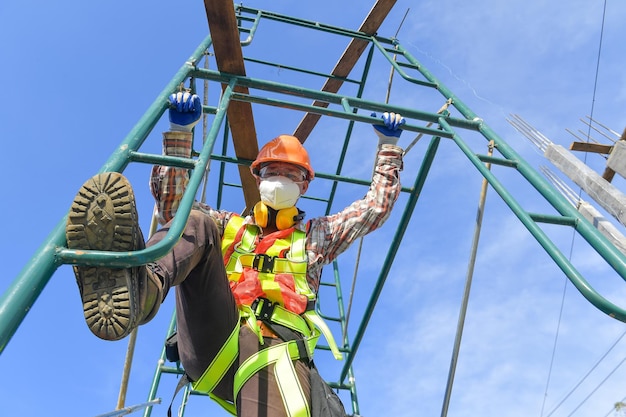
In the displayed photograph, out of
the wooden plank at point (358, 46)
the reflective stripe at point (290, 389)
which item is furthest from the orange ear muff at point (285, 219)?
the wooden plank at point (358, 46)

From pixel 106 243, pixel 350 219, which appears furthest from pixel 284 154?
pixel 106 243

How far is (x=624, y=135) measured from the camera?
831 centimetres

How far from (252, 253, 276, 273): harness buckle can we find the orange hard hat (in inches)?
22.4

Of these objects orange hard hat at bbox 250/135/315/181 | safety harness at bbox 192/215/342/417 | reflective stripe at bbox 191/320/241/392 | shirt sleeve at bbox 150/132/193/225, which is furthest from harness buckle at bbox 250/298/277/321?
orange hard hat at bbox 250/135/315/181

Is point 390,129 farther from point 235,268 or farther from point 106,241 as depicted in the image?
point 106,241

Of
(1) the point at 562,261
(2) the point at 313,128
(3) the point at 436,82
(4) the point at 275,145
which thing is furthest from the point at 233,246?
(2) the point at 313,128

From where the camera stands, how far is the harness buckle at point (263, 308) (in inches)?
92.8

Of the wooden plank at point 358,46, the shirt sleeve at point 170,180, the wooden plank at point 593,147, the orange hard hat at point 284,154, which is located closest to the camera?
the shirt sleeve at point 170,180

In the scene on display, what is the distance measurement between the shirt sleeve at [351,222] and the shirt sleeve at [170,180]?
71 centimetres

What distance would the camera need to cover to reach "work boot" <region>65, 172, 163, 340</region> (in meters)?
1.31

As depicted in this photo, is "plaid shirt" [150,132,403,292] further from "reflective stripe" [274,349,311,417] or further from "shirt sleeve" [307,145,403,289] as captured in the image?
"reflective stripe" [274,349,311,417]

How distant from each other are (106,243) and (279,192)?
143 cm

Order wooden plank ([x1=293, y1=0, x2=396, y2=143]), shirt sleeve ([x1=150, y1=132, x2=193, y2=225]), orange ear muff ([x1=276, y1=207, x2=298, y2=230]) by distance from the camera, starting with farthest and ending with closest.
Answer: wooden plank ([x1=293, y1=0, x2=396, y2=143]) < orange ear muff ([x1=276, y1=207, x2=298, y2=230]) < shirt sleeve ([x1=150, y1=132, x2=193, y2=225])

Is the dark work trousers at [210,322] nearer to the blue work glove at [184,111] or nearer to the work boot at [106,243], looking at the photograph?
the work boot at [106,243]
